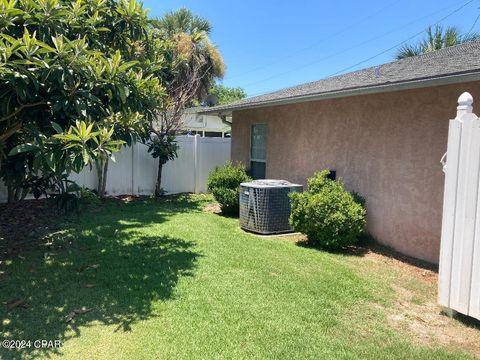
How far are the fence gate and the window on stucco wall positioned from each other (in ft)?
21.7

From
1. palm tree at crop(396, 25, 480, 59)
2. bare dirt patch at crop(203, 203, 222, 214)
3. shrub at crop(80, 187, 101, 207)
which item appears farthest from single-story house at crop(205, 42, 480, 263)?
palm tree at crop(396, 25, 480, 59)

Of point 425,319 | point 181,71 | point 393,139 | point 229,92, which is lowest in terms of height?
point 425,319

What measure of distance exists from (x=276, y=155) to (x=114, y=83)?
5734mm

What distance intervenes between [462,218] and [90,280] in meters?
4.21

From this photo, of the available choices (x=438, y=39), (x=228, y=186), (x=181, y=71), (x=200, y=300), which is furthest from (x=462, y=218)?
(x=438, y=39)

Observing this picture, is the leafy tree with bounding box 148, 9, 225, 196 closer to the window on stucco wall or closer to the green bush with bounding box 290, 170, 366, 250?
the window on stucco wall

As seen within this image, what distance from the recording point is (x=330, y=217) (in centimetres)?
630

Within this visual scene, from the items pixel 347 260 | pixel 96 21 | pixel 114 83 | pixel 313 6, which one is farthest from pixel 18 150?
pixel 313 6

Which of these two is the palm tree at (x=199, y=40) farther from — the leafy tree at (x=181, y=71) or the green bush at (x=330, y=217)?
the green bush at (x=330, y=217)

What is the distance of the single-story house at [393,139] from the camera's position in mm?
5680

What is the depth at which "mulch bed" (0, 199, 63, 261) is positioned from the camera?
6320 mm

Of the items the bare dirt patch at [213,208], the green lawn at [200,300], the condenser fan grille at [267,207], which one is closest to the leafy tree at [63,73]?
the green lawn at [200,300]

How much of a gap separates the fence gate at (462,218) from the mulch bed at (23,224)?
5.76 meters

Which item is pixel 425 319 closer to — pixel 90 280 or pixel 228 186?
pixel 90 280
